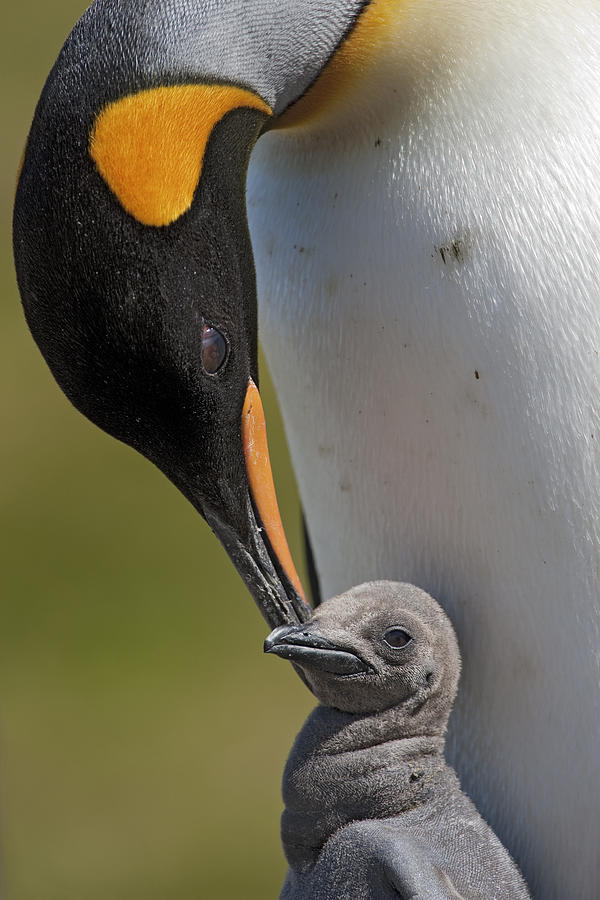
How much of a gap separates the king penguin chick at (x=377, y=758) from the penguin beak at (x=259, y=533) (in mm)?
37

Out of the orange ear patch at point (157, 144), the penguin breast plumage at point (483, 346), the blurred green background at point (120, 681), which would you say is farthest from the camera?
the blurred green background at point (120, 681)

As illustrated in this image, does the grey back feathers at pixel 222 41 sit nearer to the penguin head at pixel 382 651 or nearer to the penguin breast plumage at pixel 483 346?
the penguin breast plumage at pixel 483 346

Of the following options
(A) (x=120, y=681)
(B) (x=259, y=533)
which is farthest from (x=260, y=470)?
(A) (x=120, y=681)

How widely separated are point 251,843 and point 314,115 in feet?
9.83

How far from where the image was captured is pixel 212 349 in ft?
3.35

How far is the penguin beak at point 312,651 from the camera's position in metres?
1.06

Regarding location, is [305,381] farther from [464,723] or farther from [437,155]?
[464,723]

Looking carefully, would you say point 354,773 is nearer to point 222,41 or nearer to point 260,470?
point 260,470

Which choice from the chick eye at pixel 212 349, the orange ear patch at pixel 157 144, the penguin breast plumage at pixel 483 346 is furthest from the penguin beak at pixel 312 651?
the orange ear patch at pixel 157 144

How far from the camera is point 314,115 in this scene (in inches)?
43.5

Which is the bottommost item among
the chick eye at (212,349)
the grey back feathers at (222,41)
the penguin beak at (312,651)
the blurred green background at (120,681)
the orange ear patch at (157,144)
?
the blurred green background at (120,681)

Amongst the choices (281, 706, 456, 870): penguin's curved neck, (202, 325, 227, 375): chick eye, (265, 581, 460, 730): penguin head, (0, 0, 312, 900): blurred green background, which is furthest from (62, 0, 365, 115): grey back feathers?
(0, 0, 312, 900): blurred green background

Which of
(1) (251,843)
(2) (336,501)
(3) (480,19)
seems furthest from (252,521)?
(1) (251,843)

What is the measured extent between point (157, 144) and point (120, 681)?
372cm
